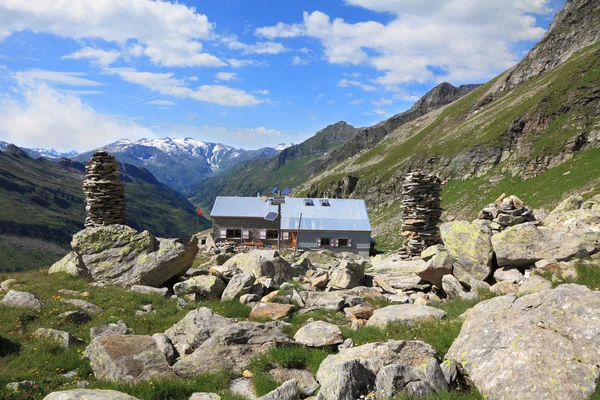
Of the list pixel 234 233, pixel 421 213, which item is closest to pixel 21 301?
pixel 421 213

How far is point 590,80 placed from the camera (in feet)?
268

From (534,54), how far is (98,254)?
17467cm

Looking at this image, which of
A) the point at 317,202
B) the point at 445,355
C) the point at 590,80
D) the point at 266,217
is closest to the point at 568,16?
the point at 590,80

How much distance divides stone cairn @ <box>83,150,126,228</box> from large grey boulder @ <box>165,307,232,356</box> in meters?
17.6

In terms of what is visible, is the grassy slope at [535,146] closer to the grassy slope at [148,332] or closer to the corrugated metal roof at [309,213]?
the corrugated metal roof at [309,213]

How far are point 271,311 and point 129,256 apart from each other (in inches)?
390

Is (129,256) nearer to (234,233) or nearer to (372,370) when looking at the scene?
(372,370)

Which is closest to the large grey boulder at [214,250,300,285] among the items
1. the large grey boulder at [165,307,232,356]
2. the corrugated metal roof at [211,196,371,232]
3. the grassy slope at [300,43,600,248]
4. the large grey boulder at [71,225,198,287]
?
the large grey boulder at [71,225,198,287]

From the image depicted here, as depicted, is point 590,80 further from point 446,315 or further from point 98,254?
point 98,254

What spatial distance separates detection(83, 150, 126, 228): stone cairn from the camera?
26594mm

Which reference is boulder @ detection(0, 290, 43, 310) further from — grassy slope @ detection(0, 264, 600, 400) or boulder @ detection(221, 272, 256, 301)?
boulder @ detection(221, 272, 256, 301)

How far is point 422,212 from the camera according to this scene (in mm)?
26922

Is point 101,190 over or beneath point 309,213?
over

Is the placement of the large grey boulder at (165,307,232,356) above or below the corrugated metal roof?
below
